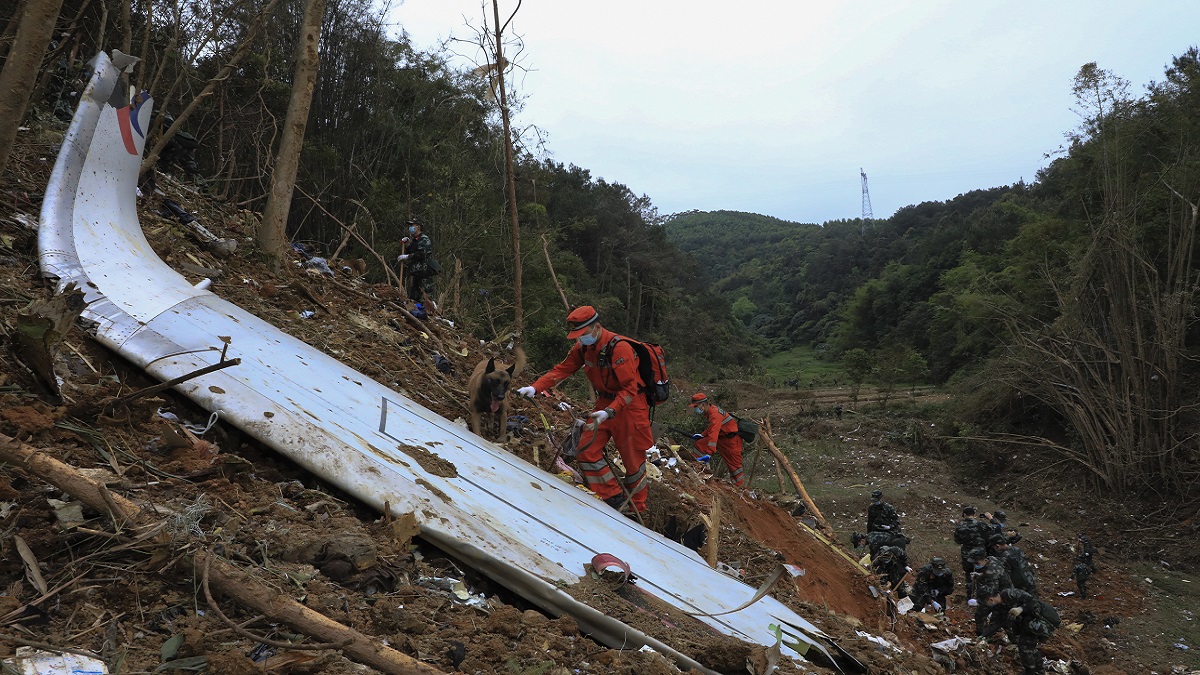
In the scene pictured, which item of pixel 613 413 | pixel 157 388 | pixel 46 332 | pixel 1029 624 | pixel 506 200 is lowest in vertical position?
pixel 1029 624

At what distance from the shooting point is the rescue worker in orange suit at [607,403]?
513 cm

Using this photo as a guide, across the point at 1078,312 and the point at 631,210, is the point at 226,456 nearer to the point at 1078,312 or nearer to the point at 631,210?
the point at 1078,312

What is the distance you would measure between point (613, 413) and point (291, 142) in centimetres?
380

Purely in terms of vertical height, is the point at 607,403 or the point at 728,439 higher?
the point at 607,403

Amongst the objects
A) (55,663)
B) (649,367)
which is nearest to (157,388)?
(55,663)

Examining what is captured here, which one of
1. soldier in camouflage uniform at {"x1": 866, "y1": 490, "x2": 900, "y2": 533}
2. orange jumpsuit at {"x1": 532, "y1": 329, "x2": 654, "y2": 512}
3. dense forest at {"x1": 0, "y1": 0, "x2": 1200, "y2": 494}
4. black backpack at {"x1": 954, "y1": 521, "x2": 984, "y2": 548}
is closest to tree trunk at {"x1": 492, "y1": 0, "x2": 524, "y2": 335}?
dense forest at {"x1": 0, "y1": 0, "x2": 1200, "y2": 494}

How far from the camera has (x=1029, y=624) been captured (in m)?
6.18

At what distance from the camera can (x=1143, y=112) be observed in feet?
45.3

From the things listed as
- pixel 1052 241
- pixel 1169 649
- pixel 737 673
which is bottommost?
pixel 1169 649

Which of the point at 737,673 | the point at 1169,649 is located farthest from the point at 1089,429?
the point at 737,673

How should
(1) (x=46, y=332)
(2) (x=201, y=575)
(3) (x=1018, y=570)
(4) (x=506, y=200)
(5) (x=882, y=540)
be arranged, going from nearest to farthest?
(2) (x=201, y=575) → (1) (x=46, y=332) → (3) (x=1018, y=570) → (5) (x=882, y=540) → (4) (x=506, y=200)

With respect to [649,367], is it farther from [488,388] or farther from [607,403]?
[488,388]

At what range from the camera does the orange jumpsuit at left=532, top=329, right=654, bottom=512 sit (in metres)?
5.14

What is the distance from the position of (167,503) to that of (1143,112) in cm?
1659
